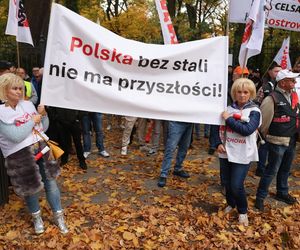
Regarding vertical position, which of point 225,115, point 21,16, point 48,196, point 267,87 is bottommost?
point 48,196

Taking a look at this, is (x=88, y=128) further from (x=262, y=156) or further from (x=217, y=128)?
(x=262, y=156)

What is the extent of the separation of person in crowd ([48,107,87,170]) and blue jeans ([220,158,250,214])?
122 inches

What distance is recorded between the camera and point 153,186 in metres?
6.09

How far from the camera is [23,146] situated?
4.01 metres

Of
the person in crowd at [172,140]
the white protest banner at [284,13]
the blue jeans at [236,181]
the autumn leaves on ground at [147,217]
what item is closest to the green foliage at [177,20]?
the white protest banner at [284,13]

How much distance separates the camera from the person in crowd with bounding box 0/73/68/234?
3893 mm

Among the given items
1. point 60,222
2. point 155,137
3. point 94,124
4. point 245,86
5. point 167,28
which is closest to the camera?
point 245,86

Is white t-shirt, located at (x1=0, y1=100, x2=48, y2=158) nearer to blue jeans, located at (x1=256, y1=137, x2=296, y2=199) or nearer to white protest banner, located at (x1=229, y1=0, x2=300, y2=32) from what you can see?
blue jeans, located at (x1=256, y1=137, x2=296, y2=199)

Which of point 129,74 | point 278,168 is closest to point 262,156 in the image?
point 278,168

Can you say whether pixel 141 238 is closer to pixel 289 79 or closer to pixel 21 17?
pixel 289 79

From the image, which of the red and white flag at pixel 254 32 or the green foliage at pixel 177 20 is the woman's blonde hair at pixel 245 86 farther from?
the green foliage at pixel 177 20

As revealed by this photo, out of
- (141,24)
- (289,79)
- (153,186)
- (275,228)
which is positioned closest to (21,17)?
(153,186)

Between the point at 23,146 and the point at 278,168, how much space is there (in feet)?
11.3

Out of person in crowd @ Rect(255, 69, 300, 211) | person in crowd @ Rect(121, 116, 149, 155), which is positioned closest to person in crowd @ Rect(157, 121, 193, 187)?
person in crowd @ Rect(255, 69, 300, 211)
